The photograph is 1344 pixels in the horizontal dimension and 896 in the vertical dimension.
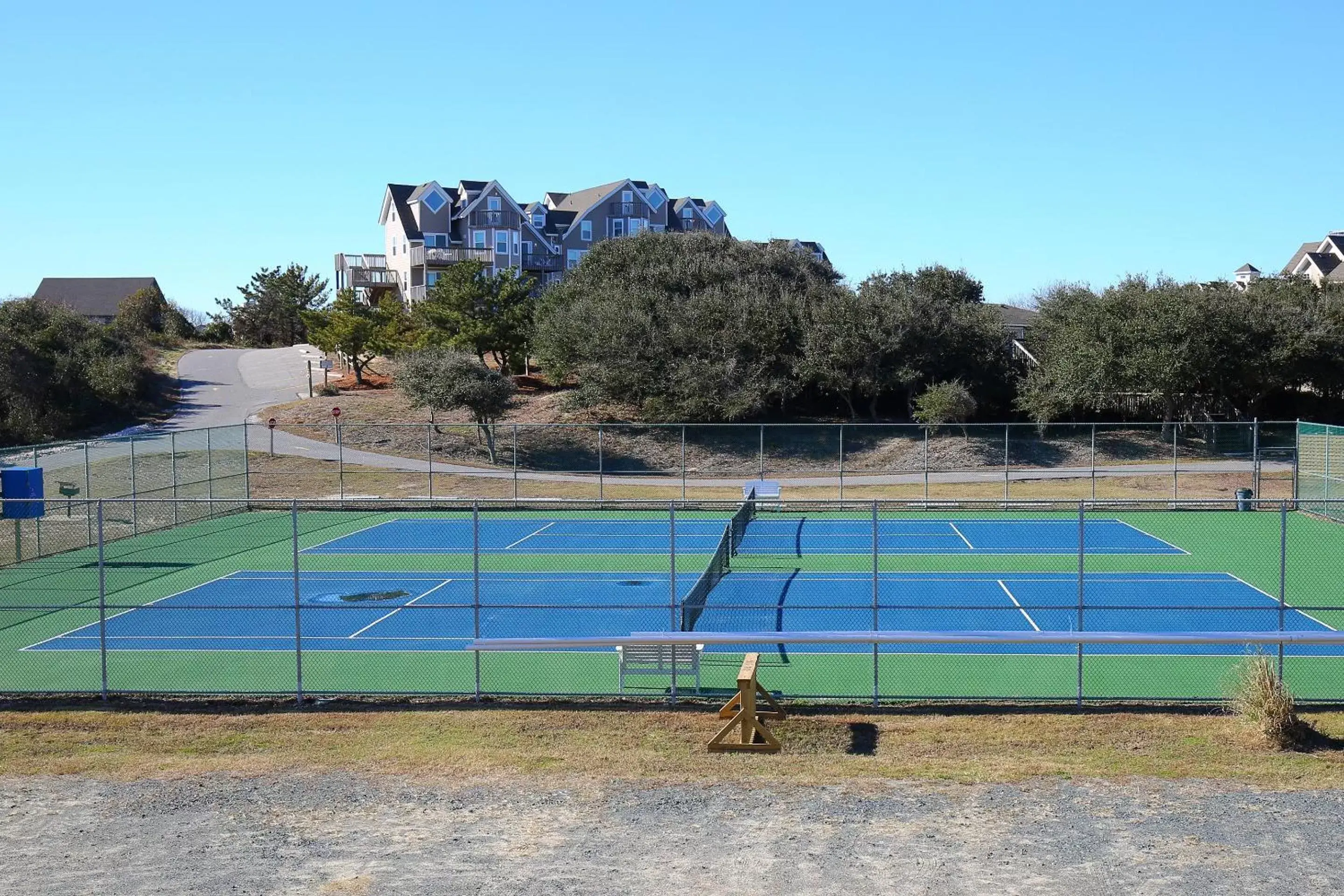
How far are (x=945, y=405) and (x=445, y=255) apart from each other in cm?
3955

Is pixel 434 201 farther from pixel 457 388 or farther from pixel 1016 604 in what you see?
pixel 1016 604

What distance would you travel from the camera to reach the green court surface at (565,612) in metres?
16.5

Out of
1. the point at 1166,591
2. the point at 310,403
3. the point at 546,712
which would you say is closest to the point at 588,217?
the point at 310,403

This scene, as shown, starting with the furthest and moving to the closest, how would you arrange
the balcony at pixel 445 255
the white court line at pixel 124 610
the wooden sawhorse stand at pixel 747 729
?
the balcony at pixel 445 255 → the white court line at pixel 124 610 → the wooden sawhorse stand at pixel 747 729

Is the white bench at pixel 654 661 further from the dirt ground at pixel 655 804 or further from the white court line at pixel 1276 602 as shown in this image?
the white court line at pixel 1276 602

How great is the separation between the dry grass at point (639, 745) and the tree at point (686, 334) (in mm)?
34667

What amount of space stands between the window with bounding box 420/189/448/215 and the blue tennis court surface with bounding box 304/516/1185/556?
49.8 m

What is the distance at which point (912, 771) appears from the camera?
12.1 metres

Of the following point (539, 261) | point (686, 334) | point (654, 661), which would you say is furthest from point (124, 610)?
point (539, 261)

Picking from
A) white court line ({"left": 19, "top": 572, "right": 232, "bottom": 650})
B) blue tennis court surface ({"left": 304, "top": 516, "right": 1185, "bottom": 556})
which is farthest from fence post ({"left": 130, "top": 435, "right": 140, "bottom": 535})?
white court line ({"left": 19, "top": 572, "right": 232, "bottom": 650})

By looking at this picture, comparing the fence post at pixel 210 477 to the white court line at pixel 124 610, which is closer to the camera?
the white court line at pixel 124 610

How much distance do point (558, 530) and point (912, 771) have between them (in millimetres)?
21320

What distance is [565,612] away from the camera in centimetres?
2172

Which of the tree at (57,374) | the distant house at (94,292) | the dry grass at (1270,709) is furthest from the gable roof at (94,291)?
the dry grass at (1270,709)
